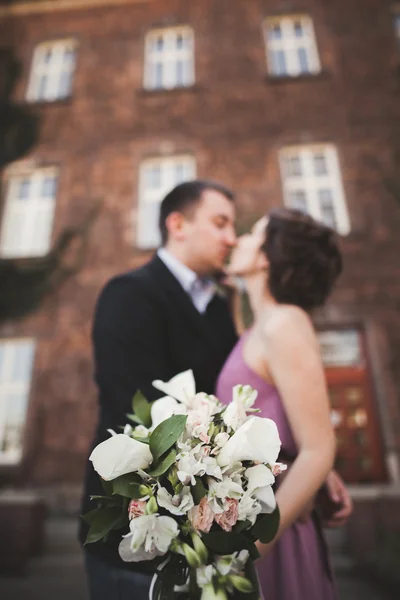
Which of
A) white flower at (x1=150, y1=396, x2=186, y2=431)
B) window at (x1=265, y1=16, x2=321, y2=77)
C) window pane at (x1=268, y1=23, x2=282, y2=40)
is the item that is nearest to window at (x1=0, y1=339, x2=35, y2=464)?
white flower at (x1=150, y1=396, x2=186, y2=431)

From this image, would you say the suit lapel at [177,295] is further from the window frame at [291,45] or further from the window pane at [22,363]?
the window frame at [291,45]

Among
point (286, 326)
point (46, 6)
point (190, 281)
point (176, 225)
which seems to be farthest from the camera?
point (46, 6)

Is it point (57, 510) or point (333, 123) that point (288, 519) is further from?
A: point (333, 123)

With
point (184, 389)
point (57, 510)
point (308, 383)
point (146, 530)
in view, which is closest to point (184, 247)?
point (308, 383)

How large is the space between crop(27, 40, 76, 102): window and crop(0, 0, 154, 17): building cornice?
32.1 inches

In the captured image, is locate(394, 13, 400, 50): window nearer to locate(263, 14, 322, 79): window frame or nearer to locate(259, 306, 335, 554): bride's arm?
locate(263, 14, 322, 79): window frame

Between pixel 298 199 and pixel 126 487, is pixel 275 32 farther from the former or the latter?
pixel 126 487

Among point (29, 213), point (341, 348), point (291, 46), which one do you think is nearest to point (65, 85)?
point (29, 213)

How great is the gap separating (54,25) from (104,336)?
10.3m

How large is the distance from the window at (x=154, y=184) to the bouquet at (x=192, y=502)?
624cm

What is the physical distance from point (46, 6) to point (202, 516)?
11395 millimetres

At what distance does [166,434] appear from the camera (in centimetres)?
78

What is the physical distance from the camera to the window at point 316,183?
22.9ft

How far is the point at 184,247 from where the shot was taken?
1904 mm
